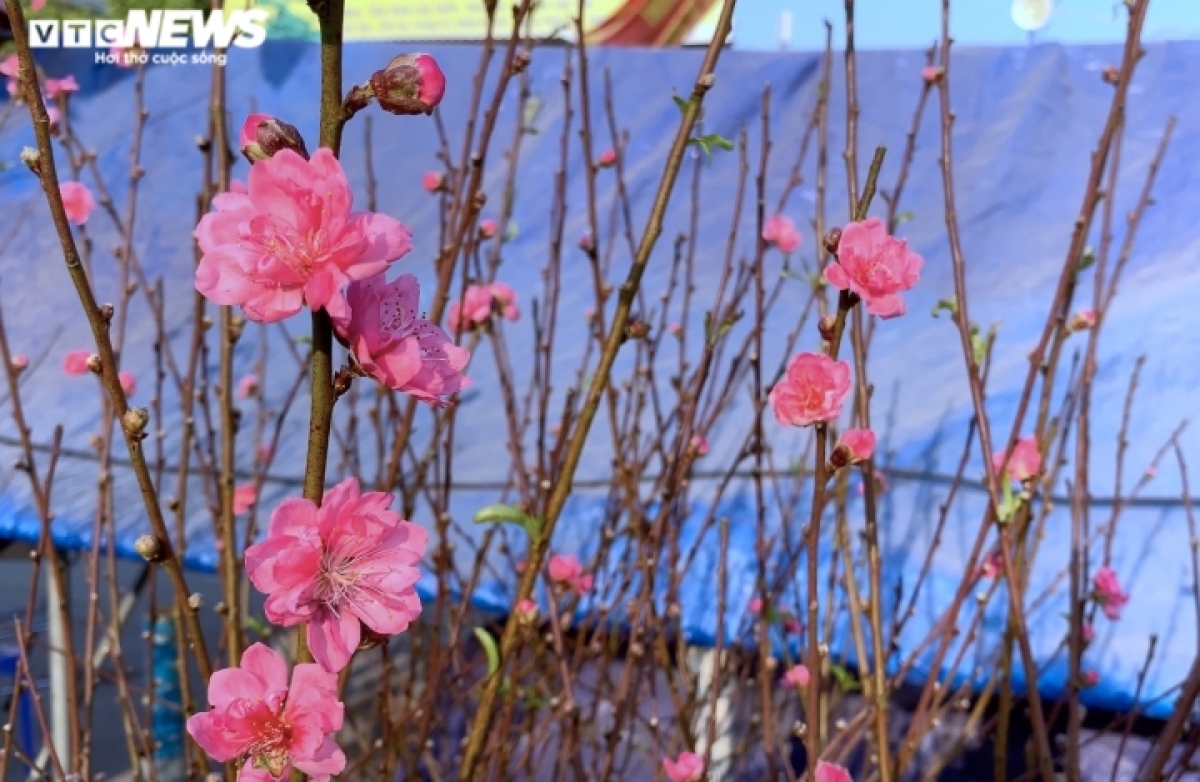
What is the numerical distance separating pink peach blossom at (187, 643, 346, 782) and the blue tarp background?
39.8 inches

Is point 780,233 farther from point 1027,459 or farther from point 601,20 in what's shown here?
point 601,20

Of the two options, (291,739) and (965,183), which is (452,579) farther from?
(965,183)

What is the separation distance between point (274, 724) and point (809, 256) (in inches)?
86.5

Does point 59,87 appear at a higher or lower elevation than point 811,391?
higher

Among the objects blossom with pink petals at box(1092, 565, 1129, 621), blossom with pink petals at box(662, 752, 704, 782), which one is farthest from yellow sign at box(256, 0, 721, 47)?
blossom with pink petals at box(662, 752, 704, 782)

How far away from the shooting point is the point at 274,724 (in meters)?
0.34

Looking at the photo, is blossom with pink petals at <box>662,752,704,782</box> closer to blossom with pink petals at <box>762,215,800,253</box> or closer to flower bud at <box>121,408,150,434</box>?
flower bud at <box>121,408,150,434</box>

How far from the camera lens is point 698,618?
1.55 metres

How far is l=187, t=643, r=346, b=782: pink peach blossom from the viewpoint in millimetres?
335

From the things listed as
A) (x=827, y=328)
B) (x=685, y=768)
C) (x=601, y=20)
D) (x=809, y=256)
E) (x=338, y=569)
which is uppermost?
(x=601, y=20)

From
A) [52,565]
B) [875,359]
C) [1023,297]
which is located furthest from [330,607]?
[1023,297]

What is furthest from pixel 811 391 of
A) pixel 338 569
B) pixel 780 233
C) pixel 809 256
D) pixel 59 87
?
pixel 809 256

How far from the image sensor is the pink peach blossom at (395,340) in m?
0.33

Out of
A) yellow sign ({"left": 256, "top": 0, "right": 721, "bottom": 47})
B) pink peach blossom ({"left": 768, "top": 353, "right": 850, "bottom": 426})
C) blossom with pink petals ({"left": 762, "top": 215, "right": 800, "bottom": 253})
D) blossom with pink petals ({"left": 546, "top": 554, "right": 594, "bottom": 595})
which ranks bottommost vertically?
blossom with pink petals ({"left": 546, "top": 554, "right": 594, "bottom": 595})
